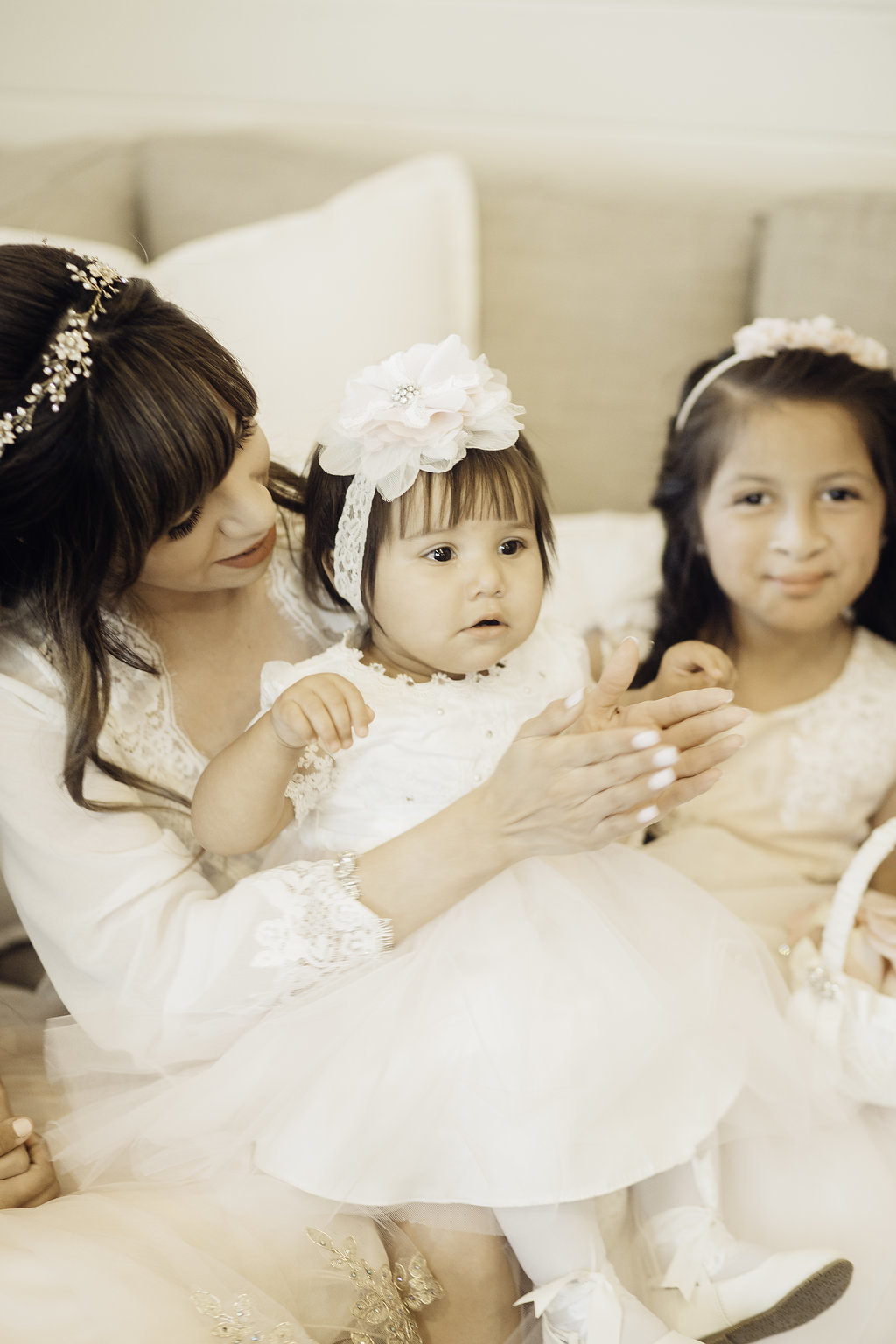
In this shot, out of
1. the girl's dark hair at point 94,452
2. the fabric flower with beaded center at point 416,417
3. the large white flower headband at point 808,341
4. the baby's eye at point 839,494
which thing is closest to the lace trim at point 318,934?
the girl's dark hair at point 94,452

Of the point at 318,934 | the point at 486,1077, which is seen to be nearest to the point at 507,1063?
the point at 486,1077

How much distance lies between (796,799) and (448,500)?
72cm

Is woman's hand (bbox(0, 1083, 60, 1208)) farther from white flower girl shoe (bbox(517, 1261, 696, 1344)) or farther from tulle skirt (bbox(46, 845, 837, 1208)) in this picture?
white flower girl shoe (bbox(517, 1261, 696, 1344))

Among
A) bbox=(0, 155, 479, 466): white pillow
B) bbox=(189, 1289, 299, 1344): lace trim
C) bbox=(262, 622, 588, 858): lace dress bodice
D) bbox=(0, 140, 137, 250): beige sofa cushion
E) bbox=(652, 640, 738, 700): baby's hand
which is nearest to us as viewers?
bbox=(189, 1289, 299, 1344): lace trim

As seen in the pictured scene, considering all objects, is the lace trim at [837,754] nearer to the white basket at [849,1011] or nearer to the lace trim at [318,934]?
the white basket at [849,1011]

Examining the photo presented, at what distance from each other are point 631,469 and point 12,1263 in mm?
1541

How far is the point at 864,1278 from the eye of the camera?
1050 millimetres

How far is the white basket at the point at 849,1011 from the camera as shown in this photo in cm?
116

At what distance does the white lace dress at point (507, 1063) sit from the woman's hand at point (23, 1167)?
0.16 ft

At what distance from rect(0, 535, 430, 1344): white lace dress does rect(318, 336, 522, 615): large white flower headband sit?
1.02 feet

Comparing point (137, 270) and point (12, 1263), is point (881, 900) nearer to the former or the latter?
point (12, 1263)

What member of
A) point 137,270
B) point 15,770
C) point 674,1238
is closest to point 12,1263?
point 15,770

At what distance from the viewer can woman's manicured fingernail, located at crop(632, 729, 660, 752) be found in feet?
3.02

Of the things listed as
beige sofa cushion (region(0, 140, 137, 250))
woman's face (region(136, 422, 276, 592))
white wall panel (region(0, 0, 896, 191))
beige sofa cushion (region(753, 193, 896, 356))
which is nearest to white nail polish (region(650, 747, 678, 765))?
woman's face (region(136, 422, 276, 592))
